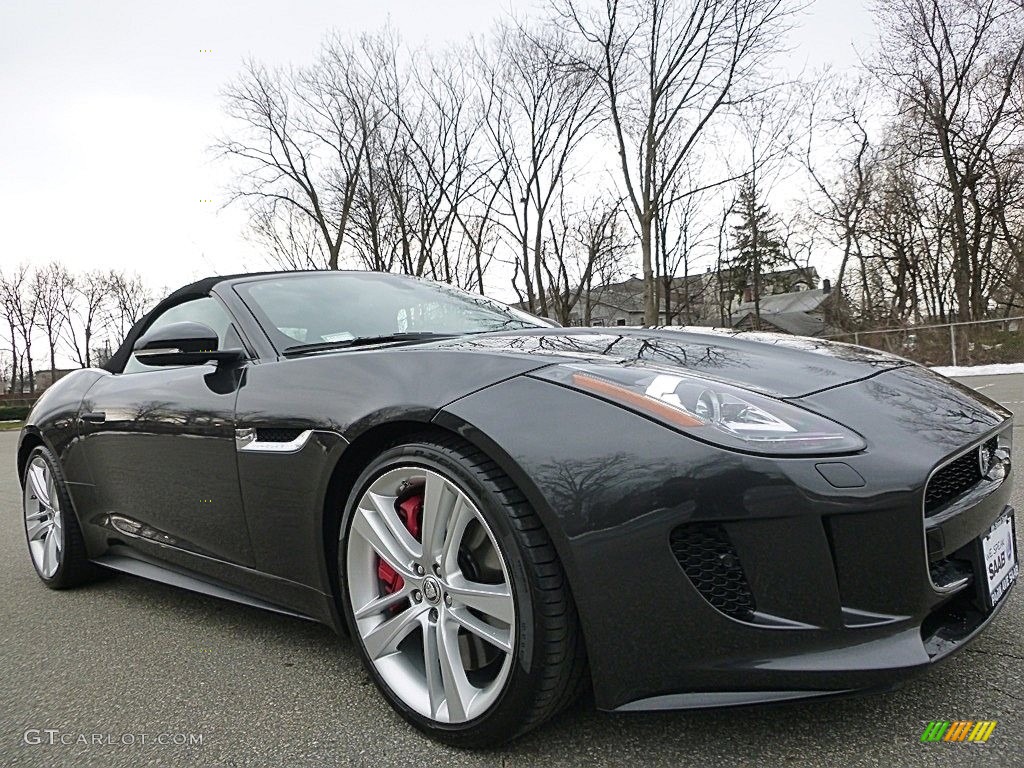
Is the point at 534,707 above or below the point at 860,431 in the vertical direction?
below

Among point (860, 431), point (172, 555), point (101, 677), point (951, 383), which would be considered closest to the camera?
point (860, 431)

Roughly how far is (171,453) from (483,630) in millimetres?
1370

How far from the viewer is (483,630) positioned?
1.67m

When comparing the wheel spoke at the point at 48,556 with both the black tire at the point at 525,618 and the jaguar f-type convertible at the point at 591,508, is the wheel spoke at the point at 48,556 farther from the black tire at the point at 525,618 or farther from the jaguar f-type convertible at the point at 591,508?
the black tire at the point at 525,618

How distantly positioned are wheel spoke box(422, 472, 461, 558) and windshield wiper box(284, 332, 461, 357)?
2.47ft

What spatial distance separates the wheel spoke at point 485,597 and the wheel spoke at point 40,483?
2.69m

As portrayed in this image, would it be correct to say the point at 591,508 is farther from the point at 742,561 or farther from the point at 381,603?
the point at 381,603

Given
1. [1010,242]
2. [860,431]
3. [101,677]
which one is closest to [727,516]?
[860,431]

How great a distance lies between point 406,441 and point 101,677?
1.35 metres

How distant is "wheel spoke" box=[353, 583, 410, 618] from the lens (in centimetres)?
185

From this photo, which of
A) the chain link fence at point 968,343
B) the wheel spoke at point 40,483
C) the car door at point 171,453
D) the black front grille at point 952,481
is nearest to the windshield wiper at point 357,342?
the car door at point 171,453

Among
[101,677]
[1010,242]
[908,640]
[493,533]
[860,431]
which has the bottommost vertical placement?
[101,677]

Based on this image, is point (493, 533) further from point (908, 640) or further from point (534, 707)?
point (908, 640)

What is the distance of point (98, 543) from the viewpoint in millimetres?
3160
